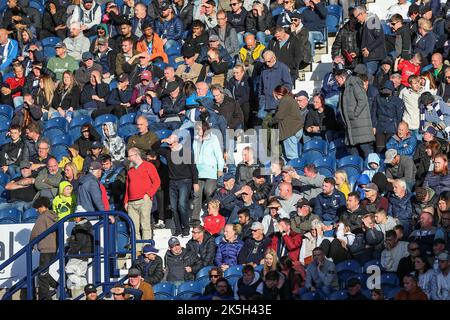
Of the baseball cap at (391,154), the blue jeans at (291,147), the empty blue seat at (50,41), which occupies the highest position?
the empty blue seat at (50,41)

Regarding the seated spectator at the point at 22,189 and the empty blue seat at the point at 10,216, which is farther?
the seated spectator at the point at 22,189

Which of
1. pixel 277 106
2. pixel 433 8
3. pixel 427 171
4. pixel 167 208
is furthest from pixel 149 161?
pixel 433 8

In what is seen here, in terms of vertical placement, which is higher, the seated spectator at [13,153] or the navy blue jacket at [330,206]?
the seated spectator at [13,153]

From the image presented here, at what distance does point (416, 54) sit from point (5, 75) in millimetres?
6626

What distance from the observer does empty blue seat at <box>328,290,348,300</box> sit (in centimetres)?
1873

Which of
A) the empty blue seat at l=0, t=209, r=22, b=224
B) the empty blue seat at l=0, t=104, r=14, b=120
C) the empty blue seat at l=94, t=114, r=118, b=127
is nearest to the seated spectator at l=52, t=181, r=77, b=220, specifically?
the empty blue seat at l=0, t=209, r=22, b=224

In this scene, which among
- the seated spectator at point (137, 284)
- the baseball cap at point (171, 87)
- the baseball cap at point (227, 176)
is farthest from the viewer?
the baseball cap at point (171, 87)

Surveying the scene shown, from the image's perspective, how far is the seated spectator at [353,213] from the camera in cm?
2016

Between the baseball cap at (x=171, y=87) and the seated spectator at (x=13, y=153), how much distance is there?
215cm

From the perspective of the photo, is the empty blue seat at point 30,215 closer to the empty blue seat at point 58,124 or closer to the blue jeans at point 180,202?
the blue jeans at point 180,202

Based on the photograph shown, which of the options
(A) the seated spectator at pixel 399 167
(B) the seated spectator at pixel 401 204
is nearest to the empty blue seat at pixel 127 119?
(A) the seated spectator at pixel 399 167

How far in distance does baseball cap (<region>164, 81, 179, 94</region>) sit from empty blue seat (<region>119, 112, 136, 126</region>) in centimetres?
63

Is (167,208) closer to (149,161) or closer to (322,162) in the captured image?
(149,161)

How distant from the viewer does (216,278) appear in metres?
19.5
